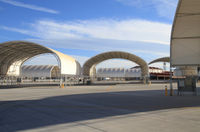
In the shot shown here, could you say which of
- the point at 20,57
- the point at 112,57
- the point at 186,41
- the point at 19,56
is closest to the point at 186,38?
the point at 186,41

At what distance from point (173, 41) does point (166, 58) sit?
142 feet

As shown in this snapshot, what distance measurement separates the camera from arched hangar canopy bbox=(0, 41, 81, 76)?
39.3 meters

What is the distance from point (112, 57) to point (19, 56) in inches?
935

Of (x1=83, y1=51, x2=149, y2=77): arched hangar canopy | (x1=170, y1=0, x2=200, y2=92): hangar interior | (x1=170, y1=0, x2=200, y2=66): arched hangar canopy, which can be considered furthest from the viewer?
(x1=83, y1=51, x2=149, y2=77): arched hangar canopy

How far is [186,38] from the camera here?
77.0ft

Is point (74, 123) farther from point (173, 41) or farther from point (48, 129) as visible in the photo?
point (173, 41)

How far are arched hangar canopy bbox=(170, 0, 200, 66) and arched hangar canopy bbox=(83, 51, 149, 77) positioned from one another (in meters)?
27.3

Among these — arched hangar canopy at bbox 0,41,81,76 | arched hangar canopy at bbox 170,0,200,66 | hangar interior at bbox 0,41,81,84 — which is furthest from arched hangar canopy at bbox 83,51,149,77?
arched hangar canopy at bbox 170,0,200,66

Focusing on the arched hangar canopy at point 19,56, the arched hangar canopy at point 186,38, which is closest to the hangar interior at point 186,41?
the arched hangar canopy at point 186,38

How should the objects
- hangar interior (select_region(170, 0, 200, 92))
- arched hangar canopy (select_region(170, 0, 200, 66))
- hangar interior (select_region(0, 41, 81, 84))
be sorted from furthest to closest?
hangar interior (select_region(0, 41, 81, 84))
arched hangar canopy (select_region(170, 0, 200, 66))
hangar interior (select_region(170, 0, 200, 92))

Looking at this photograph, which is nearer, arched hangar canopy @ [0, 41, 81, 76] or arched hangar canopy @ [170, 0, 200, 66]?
arched hangar canopy @ [170, 0, 200, 66]

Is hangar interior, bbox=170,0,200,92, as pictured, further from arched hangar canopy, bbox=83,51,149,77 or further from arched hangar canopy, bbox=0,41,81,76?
arched hangar canopy, bbox=83,51,149,77

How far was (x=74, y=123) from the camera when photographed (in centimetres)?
855

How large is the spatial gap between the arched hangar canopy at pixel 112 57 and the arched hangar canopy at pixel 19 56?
6891mm
